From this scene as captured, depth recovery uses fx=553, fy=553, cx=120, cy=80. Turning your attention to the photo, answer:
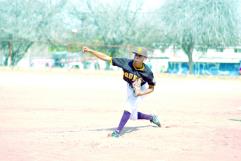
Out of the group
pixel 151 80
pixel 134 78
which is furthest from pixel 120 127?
pixel 151 80

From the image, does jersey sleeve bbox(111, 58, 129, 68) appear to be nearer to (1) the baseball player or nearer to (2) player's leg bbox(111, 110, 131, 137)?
(1) the baseball player

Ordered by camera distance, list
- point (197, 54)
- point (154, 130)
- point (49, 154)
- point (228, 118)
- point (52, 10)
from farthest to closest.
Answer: point (52, 10), point (197, 54), point (228, 118), point (154, 130), point (49, 154)

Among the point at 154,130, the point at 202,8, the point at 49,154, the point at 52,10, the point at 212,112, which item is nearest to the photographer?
the point at 49,154

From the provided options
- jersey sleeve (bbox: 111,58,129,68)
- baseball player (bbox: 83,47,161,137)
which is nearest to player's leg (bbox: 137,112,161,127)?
baseball player (bbox: 83,47,161,137)

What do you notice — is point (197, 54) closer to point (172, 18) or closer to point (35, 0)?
point (172, 18)

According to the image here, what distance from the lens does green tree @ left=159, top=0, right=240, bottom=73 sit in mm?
55375

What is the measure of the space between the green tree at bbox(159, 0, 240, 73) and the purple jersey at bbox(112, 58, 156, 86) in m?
45.2

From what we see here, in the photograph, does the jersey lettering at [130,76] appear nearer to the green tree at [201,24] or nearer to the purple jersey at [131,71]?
the purple jersey at [131,71]

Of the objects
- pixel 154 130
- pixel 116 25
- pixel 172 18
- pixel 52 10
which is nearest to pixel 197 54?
pixel 172 18

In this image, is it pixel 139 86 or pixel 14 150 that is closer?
pixel 14 150

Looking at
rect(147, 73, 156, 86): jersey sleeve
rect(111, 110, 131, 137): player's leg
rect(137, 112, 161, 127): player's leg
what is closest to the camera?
rect(111, 110, 131, 137): player's leg

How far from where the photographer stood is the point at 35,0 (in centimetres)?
6469

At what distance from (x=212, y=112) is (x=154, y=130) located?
5.15 m

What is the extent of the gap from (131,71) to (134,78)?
16cm
